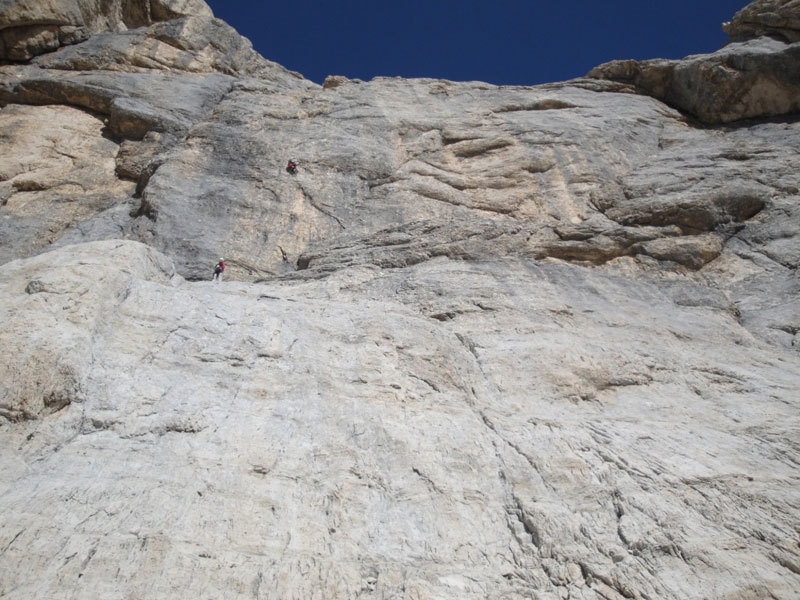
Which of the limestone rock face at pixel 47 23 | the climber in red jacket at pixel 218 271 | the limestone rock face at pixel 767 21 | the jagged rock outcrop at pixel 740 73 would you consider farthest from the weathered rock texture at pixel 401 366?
the limestone rock face at pixel 767 21

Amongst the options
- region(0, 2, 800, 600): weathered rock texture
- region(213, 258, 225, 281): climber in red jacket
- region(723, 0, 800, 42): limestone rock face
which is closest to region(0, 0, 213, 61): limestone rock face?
region(0, 2, 800, 600): weathered rock texture

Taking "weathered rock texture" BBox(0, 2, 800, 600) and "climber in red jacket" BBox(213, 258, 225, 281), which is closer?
"weathered rock texture" BBox(0, 2, 800, 600)

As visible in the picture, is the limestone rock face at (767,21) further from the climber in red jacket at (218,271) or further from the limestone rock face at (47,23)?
the limestone rock face at (47,23)

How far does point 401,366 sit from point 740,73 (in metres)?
21.2

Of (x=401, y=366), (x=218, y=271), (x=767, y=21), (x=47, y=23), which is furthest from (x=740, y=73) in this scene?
(x=47, y=23)

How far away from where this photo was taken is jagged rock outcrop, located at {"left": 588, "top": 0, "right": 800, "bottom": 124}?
22.4 metres

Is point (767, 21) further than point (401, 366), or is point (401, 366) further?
point (767, 21)

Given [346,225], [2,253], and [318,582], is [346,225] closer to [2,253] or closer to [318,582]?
[2,253]

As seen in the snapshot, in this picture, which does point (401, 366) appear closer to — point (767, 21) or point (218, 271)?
point (218, 271)

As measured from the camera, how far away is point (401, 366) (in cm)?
938

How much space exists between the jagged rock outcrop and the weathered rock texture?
2551 mm

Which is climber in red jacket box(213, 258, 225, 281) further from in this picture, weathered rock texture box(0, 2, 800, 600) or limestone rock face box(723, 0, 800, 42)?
limestone rock face box(723, 0, 800, 42)

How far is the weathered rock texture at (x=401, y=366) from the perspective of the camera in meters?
6.04

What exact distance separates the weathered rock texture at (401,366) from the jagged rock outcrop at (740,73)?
2551mm
